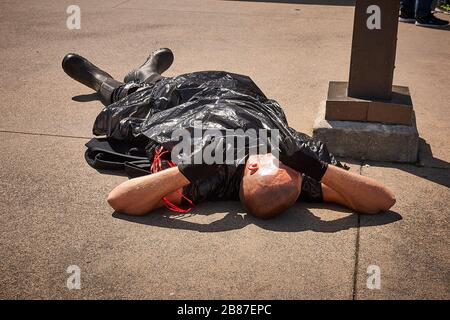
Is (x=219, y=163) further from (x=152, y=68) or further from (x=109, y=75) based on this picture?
(x=109, y=75)

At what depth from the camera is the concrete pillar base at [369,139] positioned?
12.5 ft

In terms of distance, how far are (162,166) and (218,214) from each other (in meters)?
0.47

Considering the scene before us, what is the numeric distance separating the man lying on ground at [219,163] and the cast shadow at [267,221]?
5 centimetres

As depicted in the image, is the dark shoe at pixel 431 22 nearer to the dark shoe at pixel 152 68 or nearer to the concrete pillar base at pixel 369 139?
the dark shoe at pixel 152 68

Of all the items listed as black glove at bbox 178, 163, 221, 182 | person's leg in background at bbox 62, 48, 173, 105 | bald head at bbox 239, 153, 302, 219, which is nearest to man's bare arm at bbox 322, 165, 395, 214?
bald head at bbox 239, 153, 302, 219

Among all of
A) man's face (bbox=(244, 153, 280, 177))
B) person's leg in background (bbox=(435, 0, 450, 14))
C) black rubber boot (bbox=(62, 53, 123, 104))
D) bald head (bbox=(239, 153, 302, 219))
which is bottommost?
bald head (bbox=(239, 153, 302, 219))

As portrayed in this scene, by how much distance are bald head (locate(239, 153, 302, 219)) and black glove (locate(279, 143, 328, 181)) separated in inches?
1.9

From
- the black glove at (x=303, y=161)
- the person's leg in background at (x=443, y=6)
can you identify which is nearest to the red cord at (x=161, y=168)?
the black glove at (x=303, y=161)

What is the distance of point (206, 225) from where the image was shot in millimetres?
3076

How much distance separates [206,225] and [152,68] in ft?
7.24

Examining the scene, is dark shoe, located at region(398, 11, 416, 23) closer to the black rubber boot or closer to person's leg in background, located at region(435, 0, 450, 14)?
person's leg in background, located at region(435, 0, 450, 14)

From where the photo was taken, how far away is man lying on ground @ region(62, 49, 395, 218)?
3.00m
